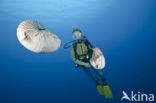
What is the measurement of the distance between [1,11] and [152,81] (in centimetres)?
2606

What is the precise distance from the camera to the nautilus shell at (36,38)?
3.87 meters

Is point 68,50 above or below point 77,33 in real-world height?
above

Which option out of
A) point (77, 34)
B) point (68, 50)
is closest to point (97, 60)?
point (77, 34)

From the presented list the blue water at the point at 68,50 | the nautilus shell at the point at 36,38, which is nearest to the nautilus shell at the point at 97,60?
the nautilus shell at the point at 36,38

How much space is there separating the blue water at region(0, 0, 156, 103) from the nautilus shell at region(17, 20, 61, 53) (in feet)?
47.5

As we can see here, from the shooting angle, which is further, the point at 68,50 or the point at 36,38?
the point at 68,50

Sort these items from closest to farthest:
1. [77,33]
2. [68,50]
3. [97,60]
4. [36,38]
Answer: [36,38]
[97,60]
[77,33]
[68,50]

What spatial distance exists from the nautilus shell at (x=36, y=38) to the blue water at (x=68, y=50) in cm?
1448

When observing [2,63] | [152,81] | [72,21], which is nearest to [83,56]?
[72,21]

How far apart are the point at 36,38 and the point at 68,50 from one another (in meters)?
32.0

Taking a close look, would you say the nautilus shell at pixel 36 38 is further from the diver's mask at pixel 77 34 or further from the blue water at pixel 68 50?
the blue water at pixel 68 50

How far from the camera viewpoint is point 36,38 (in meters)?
3.85

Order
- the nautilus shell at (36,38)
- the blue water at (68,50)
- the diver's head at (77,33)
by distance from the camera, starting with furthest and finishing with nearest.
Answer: the blue water at (68,50), the diver's head at (77,33), the nautilus shell at (36,38)

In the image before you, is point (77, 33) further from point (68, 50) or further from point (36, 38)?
point (68, 50)
